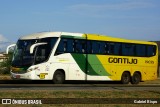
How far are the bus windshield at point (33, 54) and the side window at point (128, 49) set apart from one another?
21.2ft

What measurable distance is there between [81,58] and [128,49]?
15.4 feet

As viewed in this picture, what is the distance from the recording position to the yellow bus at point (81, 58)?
90.6 feet

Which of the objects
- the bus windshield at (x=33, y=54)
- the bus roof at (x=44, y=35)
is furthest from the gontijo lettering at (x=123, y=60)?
the bus windshield at (x=33, y=54)

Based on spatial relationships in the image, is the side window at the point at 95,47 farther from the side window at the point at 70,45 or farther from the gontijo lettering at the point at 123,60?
the side window at the point at 70,45

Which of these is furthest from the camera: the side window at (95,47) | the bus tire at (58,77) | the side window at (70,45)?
the side window at (95,47)

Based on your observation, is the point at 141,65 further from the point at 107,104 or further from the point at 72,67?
the point at 107,104

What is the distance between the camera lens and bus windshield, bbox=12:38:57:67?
90.3 ft

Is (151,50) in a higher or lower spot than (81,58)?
higher

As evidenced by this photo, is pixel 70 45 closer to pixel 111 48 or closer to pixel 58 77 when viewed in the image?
pixel 58 77

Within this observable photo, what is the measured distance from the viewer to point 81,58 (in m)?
29.5

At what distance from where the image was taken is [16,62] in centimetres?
2819

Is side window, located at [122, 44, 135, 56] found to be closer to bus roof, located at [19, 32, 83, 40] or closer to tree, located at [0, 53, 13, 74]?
bus roof, located at [19, 32, 83, 40]

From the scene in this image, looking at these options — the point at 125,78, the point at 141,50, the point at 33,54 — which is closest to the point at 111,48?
the point at 125,78

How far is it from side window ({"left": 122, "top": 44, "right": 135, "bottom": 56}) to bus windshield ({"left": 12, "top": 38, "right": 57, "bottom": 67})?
255 inches
